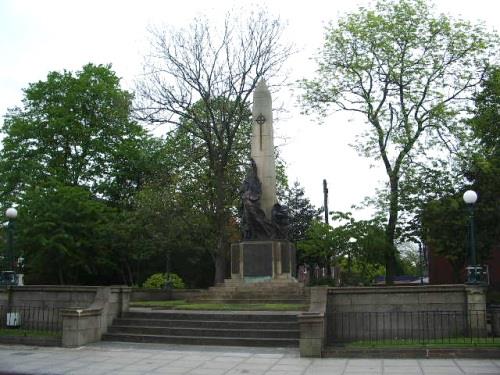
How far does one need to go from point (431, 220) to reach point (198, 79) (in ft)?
48.7

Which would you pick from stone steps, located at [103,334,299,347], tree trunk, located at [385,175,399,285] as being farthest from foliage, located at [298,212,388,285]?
stone steps, located at [103,334,299,347]

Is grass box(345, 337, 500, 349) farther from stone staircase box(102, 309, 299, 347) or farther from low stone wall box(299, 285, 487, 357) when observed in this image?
stone staircase box(102, 309, 299, 347)

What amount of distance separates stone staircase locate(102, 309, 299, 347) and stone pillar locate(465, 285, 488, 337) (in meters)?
4.54

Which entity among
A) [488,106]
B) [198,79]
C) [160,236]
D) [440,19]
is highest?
[440,19]

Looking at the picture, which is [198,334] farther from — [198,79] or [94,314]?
[198,79]

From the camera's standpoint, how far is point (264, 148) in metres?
24.8

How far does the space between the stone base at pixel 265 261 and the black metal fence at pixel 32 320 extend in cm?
806

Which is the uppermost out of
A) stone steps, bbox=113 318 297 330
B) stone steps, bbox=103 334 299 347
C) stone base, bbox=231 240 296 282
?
stone base, bbox=231 240 296 282

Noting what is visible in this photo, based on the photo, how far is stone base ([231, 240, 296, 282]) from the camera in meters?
22.7

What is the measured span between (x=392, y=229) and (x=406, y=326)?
1668 cm

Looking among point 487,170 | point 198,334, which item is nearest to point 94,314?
point 198,334

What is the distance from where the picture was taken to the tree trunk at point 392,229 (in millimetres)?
29875

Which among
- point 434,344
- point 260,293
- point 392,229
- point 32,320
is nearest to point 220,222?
point 392,229

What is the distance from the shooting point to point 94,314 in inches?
617
